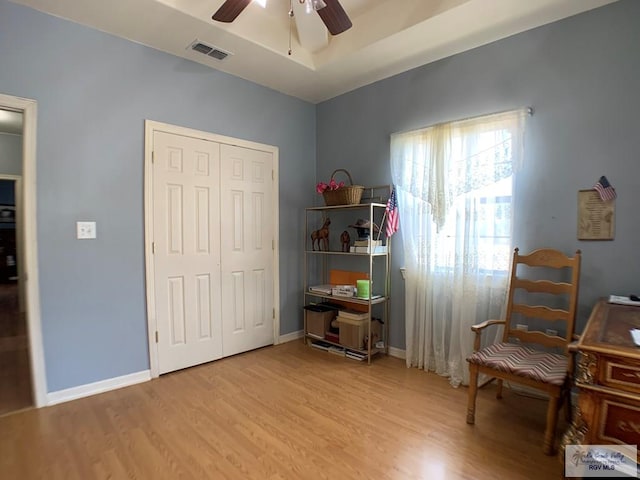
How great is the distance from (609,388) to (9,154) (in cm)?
714

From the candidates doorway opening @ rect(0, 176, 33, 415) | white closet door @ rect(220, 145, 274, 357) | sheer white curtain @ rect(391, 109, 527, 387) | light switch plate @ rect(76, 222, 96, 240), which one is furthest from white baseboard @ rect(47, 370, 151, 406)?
sheer white curtain @ rect(391, 109, 527, 387)

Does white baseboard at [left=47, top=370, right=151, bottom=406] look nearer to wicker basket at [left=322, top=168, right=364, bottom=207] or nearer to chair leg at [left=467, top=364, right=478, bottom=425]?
wicker basket at [left=322, top=168, right=364, bottom=207]

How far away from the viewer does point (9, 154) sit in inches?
199

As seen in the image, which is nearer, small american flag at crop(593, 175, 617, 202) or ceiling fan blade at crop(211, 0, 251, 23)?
ceiling fan blade at crop(211, 0, 251, 23)

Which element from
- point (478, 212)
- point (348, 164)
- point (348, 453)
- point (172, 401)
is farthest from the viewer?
point (348, 164)

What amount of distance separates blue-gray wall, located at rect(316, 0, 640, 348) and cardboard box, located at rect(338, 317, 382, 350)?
59.3 inches

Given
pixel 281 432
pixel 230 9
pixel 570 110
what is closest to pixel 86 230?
pixel 230 9

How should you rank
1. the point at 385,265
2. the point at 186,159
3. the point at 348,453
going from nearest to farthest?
1. the point at 348,453
2. the point at 186,159
3. the point at 385,265

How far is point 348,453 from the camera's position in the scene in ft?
6.22

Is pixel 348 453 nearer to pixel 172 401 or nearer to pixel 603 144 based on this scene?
pixel 172 401

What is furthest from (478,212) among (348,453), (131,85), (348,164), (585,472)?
(131,85)

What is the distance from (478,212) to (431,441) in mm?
1687

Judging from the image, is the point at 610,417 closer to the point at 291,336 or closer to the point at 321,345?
the point at 321,345

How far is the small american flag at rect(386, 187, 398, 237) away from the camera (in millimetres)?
3213
